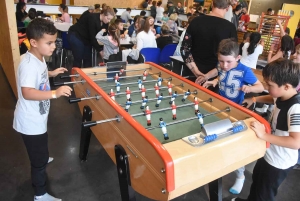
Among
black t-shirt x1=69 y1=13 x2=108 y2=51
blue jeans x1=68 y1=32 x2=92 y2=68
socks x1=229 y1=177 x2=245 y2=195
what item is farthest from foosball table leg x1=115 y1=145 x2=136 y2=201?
blue jeans x1=68 y1=32 x2=92 y2=68

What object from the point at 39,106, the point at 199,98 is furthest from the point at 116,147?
the point at 199,98

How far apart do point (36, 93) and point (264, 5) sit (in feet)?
32.2

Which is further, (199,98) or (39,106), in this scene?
(199,98)

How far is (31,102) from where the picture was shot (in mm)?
1552

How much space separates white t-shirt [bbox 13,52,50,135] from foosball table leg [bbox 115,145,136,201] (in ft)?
2.01

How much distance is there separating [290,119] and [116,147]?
0.97 m

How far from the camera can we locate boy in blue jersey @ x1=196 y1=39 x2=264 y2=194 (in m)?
1.79

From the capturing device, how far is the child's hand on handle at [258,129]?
128cm

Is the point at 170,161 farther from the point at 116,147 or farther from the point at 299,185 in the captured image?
the point at 299,185

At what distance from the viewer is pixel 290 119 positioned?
1.28 m

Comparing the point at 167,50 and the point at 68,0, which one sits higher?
the point at 68,0

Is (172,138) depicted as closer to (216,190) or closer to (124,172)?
(124,172)

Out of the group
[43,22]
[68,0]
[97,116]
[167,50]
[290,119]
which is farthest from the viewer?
[68,0]

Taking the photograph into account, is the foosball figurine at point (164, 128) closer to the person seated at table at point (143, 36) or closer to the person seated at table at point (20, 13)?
the person seated at table at point (143, 36)
